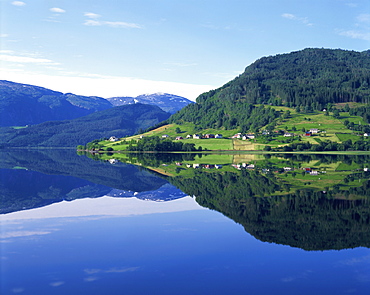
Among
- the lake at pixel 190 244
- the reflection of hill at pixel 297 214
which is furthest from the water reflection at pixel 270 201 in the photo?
the lake at pixel 190 244

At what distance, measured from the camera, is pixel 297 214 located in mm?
31766

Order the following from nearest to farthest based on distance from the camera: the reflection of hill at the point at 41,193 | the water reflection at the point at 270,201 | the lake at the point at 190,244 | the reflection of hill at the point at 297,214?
the lake at the point at 190,244
the reflection of hill at the point at 297,214
the water reflection at the point at 270,201
the reflection of hill at the point at 41,193

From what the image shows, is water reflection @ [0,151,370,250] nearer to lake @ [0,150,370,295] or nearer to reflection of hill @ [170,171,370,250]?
reflection of hill @ [170,171,370,250]

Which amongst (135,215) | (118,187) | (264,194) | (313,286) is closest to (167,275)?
(313,286)

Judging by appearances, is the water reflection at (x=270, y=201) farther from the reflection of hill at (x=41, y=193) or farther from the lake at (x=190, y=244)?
the lake at (x=190, y=244)

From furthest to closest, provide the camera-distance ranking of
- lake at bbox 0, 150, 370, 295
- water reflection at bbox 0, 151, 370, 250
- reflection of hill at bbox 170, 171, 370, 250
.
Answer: water reflection at bbox 0, 151, 370, 250 → reflection of hill at bbox 170, 171, 370, 250 → lake at bbox 0, 150, 370, 295

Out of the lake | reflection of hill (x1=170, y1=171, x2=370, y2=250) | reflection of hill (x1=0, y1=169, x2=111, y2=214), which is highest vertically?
reflection of hill (x1=170, y1=171, x2=370, y2=250)

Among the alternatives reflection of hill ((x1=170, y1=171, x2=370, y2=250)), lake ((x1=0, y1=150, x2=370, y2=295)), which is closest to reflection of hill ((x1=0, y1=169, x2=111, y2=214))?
lake ((x1=0, y1=150, x2=370, y2=295))

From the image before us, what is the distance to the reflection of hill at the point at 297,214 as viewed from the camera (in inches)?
985

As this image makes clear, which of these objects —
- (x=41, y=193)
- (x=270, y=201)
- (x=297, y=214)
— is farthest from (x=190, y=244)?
(x=41, y=193)

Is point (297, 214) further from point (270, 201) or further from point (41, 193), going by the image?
point (41, 193)

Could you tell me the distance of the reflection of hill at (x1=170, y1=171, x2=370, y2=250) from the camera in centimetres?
2503

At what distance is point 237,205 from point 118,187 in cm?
2372

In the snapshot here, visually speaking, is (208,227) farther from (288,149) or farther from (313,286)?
(288,149)
